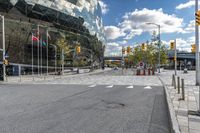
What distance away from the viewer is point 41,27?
5944 cm

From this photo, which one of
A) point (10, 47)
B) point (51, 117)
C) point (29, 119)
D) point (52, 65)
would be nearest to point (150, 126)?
point (51, 117)

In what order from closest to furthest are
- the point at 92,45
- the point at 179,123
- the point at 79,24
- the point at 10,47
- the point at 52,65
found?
the point at 179,123
the point at 10,47
the point at 52,65
the point at 79,24
the point at 92,45

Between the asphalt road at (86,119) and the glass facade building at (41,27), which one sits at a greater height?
the glass facade building at (41,27)

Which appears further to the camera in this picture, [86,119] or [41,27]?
[41,27]

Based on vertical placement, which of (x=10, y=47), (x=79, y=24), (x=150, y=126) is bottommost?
(x=150, y=126)

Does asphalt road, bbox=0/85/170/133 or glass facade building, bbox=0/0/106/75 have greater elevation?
glass facade building, bbox=0/0/106/75

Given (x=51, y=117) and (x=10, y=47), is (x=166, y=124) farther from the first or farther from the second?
(x=10, y=47)

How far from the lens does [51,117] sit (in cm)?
810

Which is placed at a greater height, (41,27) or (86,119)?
(41,27)

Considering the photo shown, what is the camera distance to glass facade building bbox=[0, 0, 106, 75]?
51.2m

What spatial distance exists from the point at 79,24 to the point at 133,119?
75347mm

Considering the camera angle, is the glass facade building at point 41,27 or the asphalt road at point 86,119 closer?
the asphalt road at point 86,119

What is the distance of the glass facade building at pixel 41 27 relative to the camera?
2016 inches

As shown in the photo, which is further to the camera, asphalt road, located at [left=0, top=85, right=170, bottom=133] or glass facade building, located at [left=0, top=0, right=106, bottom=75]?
glass facade building, located at [left=0, top=0, right=106, bottom=75]
